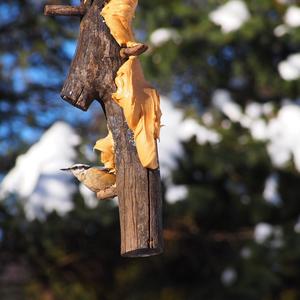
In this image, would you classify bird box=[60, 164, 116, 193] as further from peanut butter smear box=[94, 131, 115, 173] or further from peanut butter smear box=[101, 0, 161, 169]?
peanut butter smear box=[101, 0, 161, 169]

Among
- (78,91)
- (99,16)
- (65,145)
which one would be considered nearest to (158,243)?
(78,91)

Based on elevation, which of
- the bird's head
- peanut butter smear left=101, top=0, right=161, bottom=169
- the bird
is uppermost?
peanut butter smear left=101, top=0, right=161, bottom=169

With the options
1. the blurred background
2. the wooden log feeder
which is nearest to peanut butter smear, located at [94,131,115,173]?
the wooden log feeder

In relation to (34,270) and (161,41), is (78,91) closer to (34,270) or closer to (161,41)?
(161,41)

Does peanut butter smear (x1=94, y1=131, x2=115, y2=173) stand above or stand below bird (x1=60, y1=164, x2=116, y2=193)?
above

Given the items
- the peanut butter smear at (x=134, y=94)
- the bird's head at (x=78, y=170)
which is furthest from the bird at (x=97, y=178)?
the peanut butter smear at (x=134, y=94)

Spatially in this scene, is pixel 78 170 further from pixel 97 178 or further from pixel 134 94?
pixel 134 94

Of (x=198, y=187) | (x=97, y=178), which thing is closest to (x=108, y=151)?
(x=97, y=178)
